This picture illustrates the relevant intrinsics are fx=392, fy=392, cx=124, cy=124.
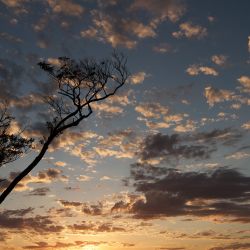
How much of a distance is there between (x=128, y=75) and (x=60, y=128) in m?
6.19

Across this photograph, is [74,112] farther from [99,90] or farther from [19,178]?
[19,178]

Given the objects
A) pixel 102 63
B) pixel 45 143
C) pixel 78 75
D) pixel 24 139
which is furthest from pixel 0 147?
pixel 102 63

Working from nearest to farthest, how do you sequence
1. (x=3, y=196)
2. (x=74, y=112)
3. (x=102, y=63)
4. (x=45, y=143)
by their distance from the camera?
1. (x=3, y=196)
2. (x=45, y=143)
3. (x=74, y=112)
4. (x=102, y=63)

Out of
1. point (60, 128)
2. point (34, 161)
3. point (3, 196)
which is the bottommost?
point (3, 196)

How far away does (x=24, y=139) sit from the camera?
2973cm

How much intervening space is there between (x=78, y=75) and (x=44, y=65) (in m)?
2.59

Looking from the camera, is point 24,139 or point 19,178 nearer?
point 19,178

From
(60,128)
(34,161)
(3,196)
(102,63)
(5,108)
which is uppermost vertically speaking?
(102,63)

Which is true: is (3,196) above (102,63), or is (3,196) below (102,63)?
below

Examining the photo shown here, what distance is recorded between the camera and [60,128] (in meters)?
25.9

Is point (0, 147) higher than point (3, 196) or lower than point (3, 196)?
higher

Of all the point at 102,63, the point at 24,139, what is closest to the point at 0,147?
the point at 24,139

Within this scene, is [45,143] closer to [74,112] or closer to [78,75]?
[74,112]

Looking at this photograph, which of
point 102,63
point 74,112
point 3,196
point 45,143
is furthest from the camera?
point 102,63
